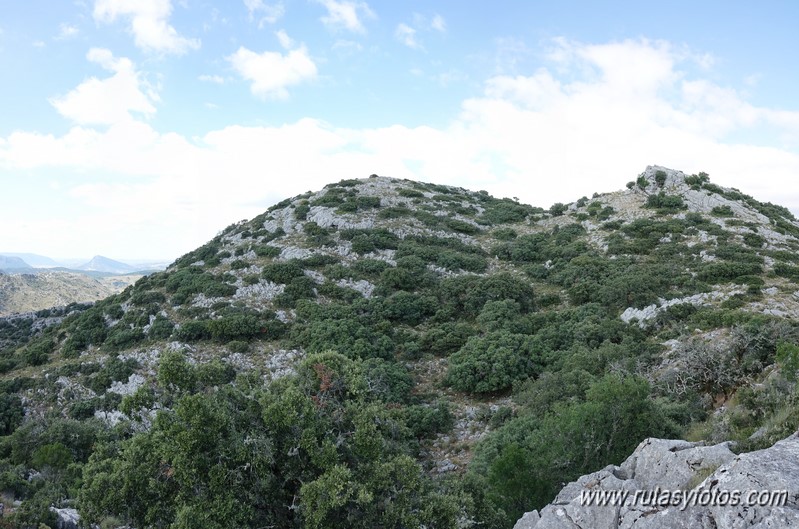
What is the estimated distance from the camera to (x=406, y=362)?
24016mm

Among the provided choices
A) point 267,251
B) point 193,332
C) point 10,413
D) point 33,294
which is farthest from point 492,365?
point 33,294

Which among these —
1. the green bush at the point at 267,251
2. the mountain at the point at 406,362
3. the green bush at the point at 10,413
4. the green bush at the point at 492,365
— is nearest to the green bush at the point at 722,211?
the mountain at the point at 406,362

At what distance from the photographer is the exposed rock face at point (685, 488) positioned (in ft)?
19.5

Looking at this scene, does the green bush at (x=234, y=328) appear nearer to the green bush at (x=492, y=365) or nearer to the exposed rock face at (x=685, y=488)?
the green bush at (x=492, y=365)

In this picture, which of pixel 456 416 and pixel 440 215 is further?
pixel 440 215

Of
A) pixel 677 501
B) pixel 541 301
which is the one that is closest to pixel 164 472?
pixel 677 501

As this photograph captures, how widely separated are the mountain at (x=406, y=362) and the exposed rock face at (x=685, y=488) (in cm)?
122

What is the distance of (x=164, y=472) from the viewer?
886cm

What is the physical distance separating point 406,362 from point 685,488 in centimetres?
1727

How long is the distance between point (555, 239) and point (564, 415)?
30098 mm

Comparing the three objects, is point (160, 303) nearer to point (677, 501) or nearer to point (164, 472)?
point (164, 472)

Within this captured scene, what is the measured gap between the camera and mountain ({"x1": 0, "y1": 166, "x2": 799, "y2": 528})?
28.5 ft

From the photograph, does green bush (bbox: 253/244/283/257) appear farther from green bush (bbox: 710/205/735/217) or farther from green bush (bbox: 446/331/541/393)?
green bush (bbox: 710/205/735/217)

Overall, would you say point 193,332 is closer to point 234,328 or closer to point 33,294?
point 234,328
